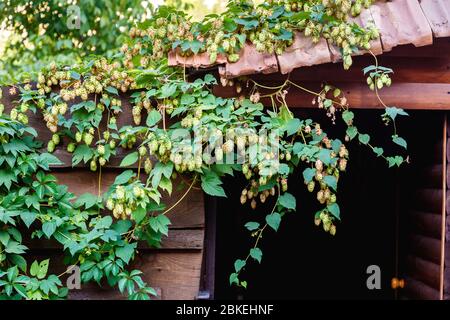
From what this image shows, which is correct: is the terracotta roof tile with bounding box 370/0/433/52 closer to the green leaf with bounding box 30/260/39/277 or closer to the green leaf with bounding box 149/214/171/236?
the green leaf with bounding box 149/214/171/236

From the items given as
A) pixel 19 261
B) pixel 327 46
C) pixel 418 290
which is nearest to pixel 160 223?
pixel 19 261

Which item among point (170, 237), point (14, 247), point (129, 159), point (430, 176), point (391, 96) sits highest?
point (391, 96)

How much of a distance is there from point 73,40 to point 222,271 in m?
4.79

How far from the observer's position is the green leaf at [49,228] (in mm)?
3130

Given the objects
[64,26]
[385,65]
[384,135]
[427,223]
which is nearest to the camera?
[385,65]

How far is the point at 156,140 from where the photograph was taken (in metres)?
3.21

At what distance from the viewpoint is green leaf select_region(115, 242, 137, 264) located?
10.6 feet

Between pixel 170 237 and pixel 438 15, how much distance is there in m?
2.24

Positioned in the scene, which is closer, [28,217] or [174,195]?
[28,217]

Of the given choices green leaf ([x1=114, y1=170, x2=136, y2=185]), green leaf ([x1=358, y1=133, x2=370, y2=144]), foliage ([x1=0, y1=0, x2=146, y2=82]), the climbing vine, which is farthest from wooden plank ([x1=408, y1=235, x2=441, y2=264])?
foliage ([x1=0, y1=0, x2=146, y2=82])

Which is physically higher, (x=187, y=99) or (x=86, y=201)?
(x=187, y=99)

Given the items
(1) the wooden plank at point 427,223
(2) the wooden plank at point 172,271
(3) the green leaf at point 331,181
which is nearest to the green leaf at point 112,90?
(2) the wooden plank at point 172,271

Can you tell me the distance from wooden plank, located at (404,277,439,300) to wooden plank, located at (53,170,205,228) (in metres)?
2.14

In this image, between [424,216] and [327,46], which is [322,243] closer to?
[424,216]
